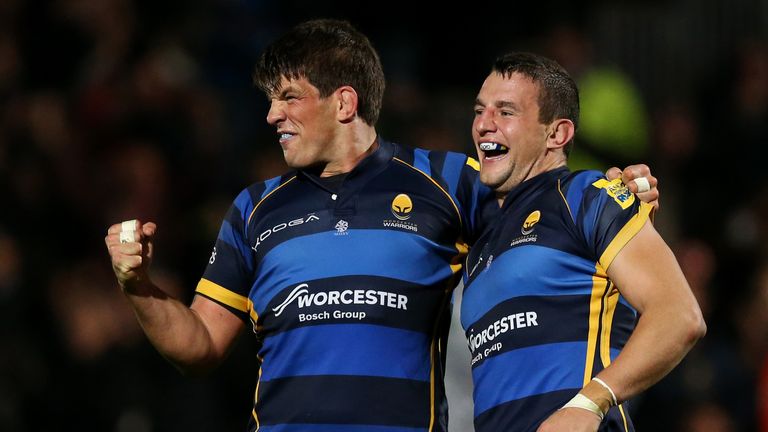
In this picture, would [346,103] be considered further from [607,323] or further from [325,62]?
[607,323]

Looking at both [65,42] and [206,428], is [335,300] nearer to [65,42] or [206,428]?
[206,428]

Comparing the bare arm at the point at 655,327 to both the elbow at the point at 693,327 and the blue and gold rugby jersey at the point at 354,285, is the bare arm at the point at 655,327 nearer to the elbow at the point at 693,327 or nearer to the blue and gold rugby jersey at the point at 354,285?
the elbow at the point at 693,327

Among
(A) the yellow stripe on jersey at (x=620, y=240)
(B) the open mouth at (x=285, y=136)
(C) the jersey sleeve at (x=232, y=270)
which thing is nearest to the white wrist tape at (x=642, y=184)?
(A) the yellow stripe on jersey at (x=620, y=240)

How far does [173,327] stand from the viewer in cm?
492

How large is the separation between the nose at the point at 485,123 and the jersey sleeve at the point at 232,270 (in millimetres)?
922

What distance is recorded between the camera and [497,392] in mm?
4449

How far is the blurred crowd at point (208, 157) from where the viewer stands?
8.56 metres

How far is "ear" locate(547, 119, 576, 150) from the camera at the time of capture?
480cm

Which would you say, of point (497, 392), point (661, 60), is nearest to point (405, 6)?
point (661, 60)

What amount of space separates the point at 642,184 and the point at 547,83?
20.8 inches

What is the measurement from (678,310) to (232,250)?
1.76m

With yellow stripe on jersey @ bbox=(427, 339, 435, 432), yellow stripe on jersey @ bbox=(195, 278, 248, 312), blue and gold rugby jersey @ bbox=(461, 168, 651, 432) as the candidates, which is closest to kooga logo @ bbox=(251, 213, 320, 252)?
yellow stripe on jersey @ bbox=(195, 278, 248, 312)

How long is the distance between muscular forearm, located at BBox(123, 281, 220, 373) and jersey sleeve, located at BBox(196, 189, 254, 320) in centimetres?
12

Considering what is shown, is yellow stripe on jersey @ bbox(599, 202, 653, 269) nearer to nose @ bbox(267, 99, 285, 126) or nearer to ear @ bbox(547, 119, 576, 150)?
ear @ bbox(547, 119, 576, 150)
